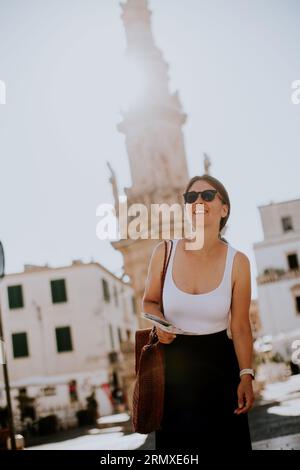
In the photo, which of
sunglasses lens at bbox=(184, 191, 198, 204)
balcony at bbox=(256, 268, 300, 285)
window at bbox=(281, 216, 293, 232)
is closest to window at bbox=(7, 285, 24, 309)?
balcony at bbox=(256, 268, 300, 285)

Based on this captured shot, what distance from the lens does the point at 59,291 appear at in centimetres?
2020

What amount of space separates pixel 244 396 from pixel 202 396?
18 cm

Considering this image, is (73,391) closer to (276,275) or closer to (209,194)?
(276,275)

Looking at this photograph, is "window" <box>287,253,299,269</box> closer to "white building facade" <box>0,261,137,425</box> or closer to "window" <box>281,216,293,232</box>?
"window" <box>281,216,293,232</box>

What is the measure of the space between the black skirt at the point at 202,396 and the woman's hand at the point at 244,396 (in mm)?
46

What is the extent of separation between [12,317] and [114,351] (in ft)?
11.5

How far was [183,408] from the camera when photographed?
2.59 metres

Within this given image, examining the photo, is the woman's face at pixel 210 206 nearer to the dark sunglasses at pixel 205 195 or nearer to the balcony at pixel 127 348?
the dark sunglasses at pixel 205 195

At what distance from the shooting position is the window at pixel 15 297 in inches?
789

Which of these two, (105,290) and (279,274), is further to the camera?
(105,290)

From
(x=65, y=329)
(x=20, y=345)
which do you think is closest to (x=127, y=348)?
(x=65, y=329)
